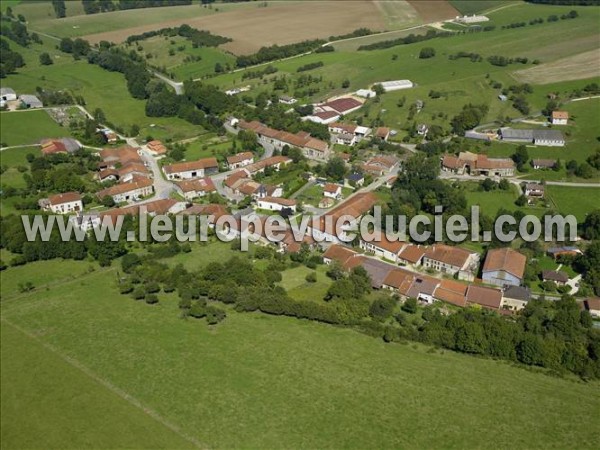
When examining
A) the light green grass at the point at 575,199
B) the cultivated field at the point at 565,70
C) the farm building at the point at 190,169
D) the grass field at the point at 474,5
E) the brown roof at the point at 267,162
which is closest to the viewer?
the light green grass at the point at 575,199

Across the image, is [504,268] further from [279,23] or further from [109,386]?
[279,23]

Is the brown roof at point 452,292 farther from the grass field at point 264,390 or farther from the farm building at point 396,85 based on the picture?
the farm building at point 396,85

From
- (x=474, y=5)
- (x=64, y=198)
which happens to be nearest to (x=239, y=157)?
(x=64, y=198)

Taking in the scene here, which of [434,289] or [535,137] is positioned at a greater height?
[535,137]

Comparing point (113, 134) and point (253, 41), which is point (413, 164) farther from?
point (253, 41)

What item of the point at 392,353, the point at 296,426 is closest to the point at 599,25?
the point at 392,353

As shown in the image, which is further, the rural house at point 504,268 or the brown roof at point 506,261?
the brown roof at point 506,261

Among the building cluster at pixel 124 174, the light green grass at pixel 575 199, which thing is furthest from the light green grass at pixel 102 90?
the light green grass at pixel 575 199
